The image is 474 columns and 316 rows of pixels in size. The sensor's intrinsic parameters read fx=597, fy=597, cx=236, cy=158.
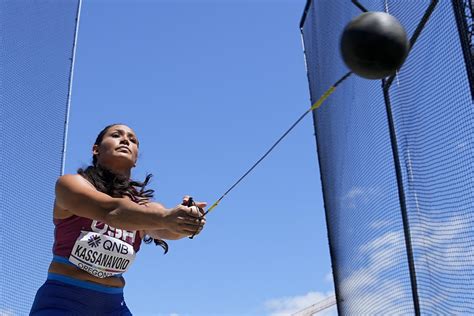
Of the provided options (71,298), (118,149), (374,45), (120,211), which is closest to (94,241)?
(71,298)

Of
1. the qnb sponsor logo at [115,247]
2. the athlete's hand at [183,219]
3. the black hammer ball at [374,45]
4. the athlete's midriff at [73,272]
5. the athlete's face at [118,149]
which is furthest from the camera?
the athlete's face at [118,149]

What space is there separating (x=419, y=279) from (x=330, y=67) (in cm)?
233

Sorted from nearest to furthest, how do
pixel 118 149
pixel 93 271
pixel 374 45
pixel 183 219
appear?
pixel 183 219
pixel 374 45
pixel 93 271
pixel 118 149

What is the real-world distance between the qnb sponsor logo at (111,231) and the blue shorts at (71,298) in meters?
0.22

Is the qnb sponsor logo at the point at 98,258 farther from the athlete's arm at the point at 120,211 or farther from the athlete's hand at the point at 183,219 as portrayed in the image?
the athlete's hand at the point at 183,219

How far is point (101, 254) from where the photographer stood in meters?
2.43

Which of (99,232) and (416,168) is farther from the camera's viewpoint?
(416,168)

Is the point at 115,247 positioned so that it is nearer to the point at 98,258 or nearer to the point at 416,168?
the point at 98,258

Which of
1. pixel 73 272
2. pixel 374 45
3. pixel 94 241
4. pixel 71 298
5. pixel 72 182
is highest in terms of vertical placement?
pixel 374 45

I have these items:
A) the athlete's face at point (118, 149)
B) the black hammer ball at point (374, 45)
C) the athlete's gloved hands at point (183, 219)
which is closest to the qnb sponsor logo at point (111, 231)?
the athlete's face at point (118, 149)

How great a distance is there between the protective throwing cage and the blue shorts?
198 cm

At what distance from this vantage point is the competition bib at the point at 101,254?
7.86ft

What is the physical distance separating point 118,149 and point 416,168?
204cm

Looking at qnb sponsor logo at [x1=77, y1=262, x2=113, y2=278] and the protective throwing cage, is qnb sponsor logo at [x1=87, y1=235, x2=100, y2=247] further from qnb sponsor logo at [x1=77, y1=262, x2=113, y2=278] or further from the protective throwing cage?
the protective throwing cage
